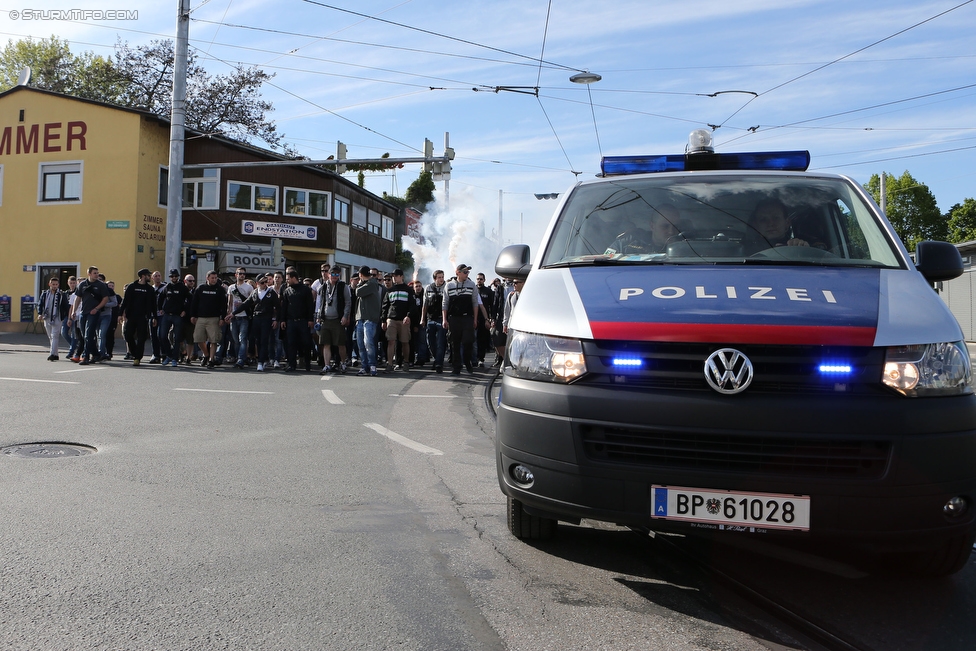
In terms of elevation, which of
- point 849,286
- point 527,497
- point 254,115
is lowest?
point 527,497

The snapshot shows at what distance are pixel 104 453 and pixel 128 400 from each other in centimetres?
355

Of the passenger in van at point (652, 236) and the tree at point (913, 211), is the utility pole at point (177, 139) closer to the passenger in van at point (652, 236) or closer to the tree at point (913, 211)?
the passenger in van at point (652, 236)

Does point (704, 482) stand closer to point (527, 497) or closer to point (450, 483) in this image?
point (527, 497)

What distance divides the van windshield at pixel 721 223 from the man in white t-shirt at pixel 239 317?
11156mm

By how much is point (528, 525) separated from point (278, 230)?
31.9 m

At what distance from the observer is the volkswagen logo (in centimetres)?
305

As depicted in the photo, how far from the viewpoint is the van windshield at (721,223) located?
419cm

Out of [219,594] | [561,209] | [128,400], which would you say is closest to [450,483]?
[561,209]

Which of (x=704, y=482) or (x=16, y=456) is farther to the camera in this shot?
(x=16, y=456)

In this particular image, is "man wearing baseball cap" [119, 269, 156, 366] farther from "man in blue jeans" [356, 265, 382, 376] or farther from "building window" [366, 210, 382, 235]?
"building window" [366, 210, 382, 235]

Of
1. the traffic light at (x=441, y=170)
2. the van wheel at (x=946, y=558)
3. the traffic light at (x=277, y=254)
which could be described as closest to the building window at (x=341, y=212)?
the traffic light at (x=277, y=254)

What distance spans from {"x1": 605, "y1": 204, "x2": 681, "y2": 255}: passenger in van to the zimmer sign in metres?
30.8

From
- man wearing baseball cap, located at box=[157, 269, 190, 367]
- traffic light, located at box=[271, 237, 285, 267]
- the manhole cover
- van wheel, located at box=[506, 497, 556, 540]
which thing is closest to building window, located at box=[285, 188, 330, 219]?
traffic light, located at box=[271, 237, 285, 267]

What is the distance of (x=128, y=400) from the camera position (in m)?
9.61
